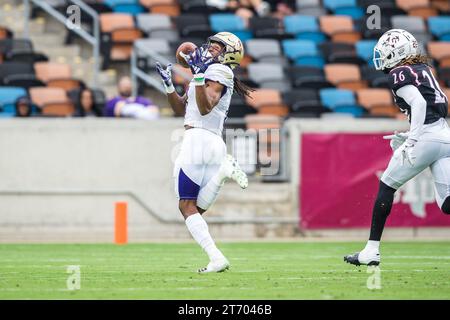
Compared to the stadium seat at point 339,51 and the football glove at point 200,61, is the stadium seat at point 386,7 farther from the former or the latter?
the football glove at point 200,61

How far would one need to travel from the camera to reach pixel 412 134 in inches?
389

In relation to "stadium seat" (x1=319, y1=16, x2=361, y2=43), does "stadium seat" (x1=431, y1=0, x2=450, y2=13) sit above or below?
above

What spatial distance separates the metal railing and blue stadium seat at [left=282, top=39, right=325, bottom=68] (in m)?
Result: 3.73

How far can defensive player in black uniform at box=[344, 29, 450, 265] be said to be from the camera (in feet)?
32.6

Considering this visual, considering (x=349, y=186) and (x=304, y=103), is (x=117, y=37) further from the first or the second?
(x=349, y=186)

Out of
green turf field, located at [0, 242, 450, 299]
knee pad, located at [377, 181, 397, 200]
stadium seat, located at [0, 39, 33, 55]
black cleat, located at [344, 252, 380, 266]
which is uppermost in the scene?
stadium seat, located at [0, 39, 33, 55]

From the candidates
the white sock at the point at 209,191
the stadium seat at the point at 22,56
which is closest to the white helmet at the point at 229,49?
the white sock at the point at 209,191

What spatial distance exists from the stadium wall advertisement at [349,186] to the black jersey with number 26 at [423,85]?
6865mm

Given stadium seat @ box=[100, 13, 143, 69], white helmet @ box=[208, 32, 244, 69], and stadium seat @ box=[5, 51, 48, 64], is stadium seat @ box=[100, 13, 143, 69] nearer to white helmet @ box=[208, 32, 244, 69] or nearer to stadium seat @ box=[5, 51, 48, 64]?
stadium seat @ box=[5, 51, 48, 64]

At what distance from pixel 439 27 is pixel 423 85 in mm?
13522

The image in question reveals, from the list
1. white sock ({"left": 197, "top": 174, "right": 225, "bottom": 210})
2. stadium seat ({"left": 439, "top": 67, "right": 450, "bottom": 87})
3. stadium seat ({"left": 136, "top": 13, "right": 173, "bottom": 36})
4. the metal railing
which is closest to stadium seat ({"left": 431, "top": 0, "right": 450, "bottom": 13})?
stadium seat ({"left": 439, "top": 67, "right": 450, "bottom": 87})

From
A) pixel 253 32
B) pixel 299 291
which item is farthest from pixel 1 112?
pixel 299 291

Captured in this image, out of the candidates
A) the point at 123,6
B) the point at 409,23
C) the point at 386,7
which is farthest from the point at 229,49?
the point at 386,7

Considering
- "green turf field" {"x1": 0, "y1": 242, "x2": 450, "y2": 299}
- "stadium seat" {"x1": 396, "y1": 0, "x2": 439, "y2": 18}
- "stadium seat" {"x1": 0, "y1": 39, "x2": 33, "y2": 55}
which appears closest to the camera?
"green turf field" {"x1": 0, "y1": 242, "x2": 450, "y2": 299}
